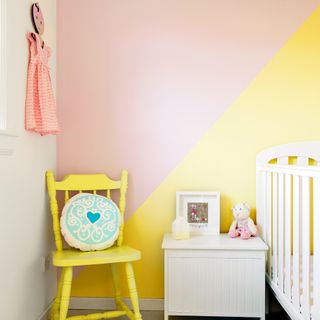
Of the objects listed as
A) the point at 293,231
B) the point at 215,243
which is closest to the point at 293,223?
the point at 293,231

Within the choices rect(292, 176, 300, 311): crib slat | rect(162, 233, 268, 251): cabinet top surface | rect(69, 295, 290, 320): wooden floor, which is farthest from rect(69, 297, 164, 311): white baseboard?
rect(292, 176, 300, 311): crib slat

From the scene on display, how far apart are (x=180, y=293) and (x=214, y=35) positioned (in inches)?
55.9

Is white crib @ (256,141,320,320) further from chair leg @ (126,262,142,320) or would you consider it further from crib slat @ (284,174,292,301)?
chair leg @ (126,262,142,320)

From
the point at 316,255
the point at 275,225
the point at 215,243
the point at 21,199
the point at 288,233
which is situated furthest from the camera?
the point at 215,243

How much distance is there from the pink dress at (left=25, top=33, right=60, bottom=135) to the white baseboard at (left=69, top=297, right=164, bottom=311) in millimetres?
1038

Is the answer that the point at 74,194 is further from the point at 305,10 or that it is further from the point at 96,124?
the point at 305,10

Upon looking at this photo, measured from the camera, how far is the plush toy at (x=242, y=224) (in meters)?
2.17

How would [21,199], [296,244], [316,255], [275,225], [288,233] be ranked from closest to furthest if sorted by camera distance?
1. [316,255]
2. [296,244]
3. [288,233]
4. [21,199]
5. [275,225]

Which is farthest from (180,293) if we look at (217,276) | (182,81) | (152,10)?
(152,10)

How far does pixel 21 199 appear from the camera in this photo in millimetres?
1835

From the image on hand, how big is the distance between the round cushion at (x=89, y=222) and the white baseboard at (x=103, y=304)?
0.47 m

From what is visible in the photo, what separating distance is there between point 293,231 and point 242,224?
0.49 meters

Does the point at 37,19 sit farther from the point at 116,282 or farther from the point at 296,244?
the point at 296,244

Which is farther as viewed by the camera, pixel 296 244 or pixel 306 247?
pixel 296 244
